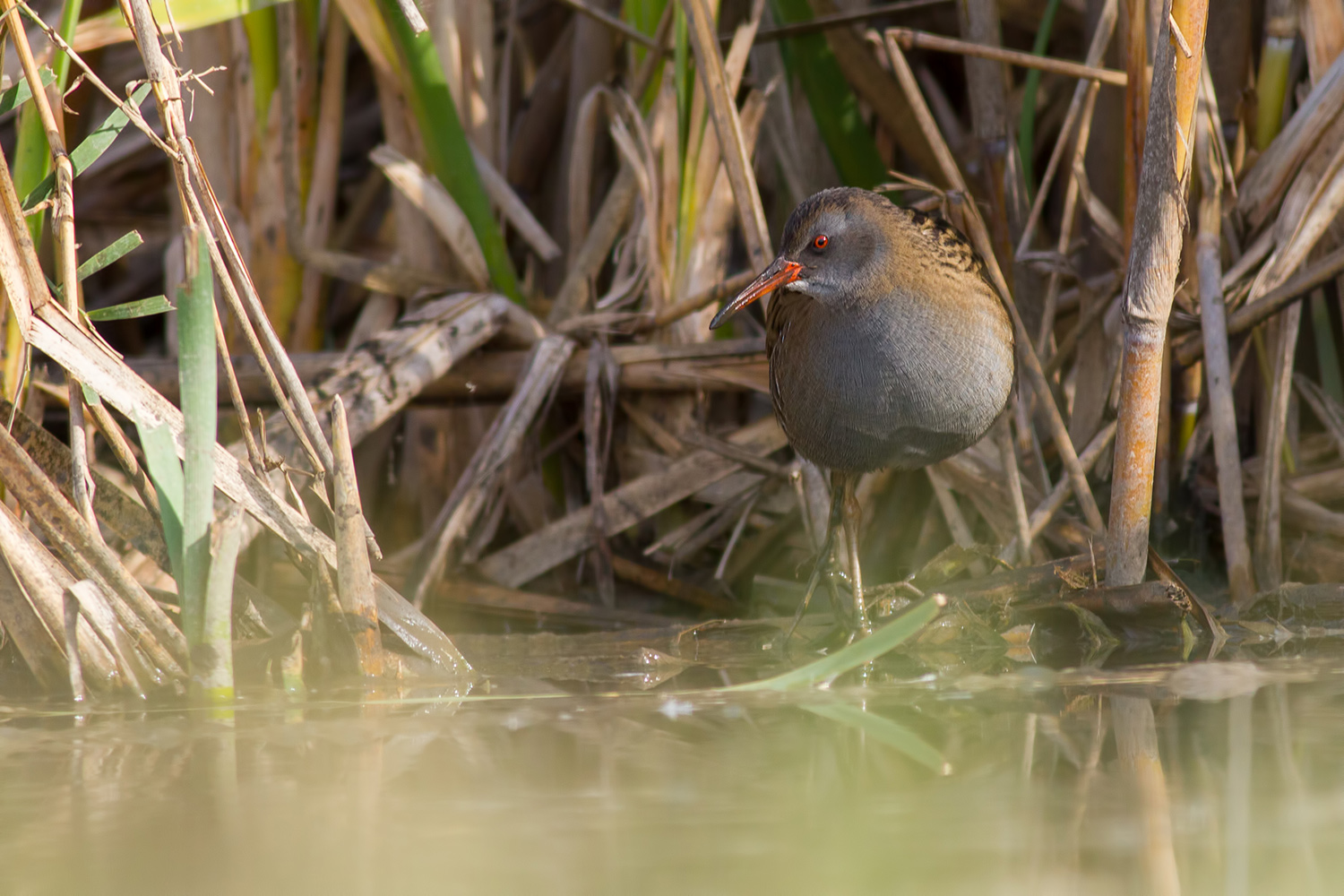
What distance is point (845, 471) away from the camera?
2.79m

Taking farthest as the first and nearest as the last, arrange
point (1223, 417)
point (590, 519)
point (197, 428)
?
point (590, 519)
point (1223, 417)
point (197, 428)

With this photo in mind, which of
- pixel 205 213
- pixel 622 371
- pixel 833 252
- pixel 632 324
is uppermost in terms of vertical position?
pixel 205 213

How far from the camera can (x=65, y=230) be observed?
2070mm

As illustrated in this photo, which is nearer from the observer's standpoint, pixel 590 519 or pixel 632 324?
pixel 590 519

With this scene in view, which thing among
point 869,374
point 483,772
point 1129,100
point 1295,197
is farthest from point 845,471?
point 483,772

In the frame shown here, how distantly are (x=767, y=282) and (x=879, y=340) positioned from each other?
290 mm

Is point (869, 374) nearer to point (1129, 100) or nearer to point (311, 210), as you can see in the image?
point (1129, 100)

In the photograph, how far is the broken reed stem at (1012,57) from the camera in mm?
2930

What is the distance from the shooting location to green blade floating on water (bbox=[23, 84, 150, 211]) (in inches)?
83.5

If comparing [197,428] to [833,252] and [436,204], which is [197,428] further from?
[436,204]

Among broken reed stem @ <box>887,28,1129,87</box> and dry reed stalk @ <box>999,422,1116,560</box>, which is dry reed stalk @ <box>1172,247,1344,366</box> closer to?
dry reed stalk @ <box>999,422,1116,560</box>

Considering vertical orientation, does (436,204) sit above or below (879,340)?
above

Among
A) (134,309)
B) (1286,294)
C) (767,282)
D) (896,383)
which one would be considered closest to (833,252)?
(767,282)

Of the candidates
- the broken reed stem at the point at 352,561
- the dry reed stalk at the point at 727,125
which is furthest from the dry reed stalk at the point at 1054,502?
the broken reed stem at the point at 352,561
